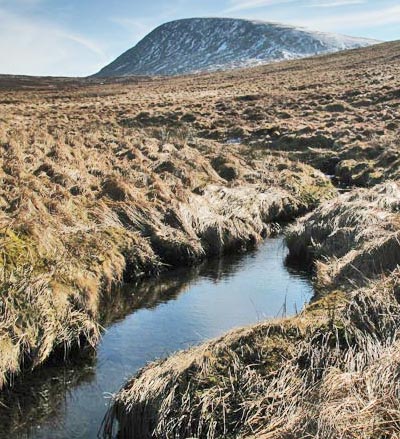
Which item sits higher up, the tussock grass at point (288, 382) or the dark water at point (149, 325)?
the tussock grass at point (288, 382)

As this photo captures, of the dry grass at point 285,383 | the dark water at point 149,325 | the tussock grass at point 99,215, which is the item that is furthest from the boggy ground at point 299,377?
the tussock grass at point 99,215

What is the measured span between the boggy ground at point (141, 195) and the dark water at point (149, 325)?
50cm

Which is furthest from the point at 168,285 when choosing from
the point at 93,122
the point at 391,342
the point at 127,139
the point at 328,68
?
the point at 328,68

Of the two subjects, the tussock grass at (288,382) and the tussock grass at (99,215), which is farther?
the tussock grass at (99,215)

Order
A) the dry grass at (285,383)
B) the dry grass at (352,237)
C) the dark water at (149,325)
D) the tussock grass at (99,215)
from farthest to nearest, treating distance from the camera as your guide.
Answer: the dry grass at (352,237) < the tussock grass at (99,215) < the dark water at (149,325) < the dry grass at (285,383)

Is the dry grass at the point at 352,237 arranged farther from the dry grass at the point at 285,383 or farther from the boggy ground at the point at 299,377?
the dry grass at the point at 285,383

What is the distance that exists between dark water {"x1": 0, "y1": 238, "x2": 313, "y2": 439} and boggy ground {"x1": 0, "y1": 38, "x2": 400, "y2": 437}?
1.64 ft

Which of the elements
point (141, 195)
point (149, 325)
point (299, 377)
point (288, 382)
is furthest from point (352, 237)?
point (288, 382)

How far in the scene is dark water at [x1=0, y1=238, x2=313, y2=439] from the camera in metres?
8.82

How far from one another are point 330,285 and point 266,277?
3.74 meters

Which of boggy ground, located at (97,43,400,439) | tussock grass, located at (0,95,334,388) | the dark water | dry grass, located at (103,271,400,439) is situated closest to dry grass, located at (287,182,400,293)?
boggy ground, located at (97,43,400,439)

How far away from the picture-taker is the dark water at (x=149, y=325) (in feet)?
28.9

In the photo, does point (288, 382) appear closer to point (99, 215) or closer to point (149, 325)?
point (149, 325)

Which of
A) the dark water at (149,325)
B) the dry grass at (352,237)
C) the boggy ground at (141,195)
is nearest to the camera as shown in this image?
the dark water at (149,325)
